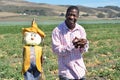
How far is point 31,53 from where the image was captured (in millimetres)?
6148

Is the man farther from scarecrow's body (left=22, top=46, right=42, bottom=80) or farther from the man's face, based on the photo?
scarecrow's body (left=22, top=46, right=42, bottom=80)

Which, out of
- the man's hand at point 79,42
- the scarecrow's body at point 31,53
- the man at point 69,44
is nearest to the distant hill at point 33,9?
the scarecrow's body at point 31,53

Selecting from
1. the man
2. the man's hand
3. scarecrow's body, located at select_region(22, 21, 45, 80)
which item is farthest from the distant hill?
the man's hand

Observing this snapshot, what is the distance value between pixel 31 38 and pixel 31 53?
8.9 inches

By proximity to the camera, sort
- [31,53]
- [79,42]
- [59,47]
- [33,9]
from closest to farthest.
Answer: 1. [79,42]
2. [59,47]
3. [31,53]
4. [33,9]

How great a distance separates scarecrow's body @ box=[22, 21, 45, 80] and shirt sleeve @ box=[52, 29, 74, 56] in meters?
0.70

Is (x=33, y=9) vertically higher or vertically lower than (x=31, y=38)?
lower

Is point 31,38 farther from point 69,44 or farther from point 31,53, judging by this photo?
point 69,44

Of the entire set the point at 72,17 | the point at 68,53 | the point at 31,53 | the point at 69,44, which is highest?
the point at 72,17

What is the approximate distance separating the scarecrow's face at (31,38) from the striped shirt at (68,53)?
686mm

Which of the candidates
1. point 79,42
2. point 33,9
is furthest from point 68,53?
point 33,9

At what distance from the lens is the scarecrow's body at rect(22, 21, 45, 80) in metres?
6.16

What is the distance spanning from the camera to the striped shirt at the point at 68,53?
5.51m

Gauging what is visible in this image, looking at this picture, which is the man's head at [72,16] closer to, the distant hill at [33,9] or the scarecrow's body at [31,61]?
the scarecrow's body at [31,61]
